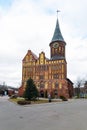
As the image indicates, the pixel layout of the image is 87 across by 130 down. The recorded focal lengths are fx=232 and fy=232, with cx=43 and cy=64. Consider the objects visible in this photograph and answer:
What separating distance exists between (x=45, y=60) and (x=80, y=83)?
33228 millimetres

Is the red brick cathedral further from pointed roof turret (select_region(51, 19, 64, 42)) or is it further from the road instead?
the road

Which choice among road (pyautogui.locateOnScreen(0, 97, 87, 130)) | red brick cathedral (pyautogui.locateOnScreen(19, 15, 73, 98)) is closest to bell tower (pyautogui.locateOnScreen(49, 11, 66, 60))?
red brick cathedral (pyautogui.locateOnScreen(19, 15, 73, 98))

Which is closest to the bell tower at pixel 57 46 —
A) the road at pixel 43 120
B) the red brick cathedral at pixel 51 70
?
the red brick cathedral at pixel 51 70

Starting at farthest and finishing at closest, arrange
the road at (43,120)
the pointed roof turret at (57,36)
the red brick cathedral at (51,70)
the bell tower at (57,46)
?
the pointed roof turret at (57,36), the bell tower at (57,46), the red brick cathedral at (51,70), the road at (43,120)

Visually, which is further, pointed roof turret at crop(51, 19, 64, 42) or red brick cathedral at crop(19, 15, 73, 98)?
pointed roof turret at crop(51, 19, 64, 42)

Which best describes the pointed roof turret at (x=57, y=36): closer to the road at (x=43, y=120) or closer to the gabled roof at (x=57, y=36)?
the gabled roof at (x=57, y=36)

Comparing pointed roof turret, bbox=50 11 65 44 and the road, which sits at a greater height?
pointed roof turret, bbox=50 11 65 44

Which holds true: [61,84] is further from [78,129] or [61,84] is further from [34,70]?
[78,129]

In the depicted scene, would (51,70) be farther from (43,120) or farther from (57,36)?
(43,120)

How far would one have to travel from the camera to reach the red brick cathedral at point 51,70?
281 feet

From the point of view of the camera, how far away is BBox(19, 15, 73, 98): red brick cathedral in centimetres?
8575

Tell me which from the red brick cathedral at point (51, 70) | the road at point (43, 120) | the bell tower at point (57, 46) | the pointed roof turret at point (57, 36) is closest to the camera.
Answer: the road at point (43, 120)

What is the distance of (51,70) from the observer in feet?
289

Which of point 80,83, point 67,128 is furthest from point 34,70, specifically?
point 67,128
